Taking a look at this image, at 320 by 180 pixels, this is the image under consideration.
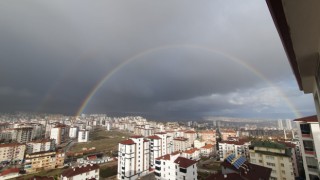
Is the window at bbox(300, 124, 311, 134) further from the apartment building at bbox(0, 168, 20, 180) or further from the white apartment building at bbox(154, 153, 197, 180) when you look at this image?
the apartment building at bbox(0, 168, 20, 180)

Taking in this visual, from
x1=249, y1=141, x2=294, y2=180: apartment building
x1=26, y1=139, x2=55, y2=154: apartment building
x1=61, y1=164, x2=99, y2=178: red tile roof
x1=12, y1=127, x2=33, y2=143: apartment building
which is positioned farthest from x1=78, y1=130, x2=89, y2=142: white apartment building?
x1=249, y1=141, x2=294, y2=180: apartment building

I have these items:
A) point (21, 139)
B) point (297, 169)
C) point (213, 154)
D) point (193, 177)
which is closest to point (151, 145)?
point (193, 177)

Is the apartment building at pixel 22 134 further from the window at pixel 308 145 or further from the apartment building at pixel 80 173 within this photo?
the window at pixel 308 145

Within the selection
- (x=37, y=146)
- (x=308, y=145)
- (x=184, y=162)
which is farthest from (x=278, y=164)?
(x=37, y=146)

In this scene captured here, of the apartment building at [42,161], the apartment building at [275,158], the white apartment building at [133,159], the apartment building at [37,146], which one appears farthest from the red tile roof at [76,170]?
the apartment building at [37,146]

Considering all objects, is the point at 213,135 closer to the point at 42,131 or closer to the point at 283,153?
the point at 283,153

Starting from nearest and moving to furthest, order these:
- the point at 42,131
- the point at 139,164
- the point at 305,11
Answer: the point at 305,11 → the point at 139,164 → the point at 42,131

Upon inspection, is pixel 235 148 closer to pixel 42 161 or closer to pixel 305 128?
pixel 305 128
